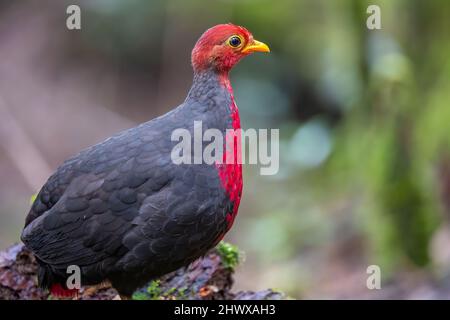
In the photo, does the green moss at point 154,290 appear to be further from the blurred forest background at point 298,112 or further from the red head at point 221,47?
the blurred forest background at point 298,112

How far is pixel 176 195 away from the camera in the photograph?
376 centimetres

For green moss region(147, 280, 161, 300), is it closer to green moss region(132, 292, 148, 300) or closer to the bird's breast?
green moss region(132, 292, 148, 300)

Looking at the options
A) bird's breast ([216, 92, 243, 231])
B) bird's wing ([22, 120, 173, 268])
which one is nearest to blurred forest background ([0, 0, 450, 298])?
bird's breast ([216, 92, 243, 231])

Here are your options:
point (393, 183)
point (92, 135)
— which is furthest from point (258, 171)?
point (393, 183)

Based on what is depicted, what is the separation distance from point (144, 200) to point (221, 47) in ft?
3.25

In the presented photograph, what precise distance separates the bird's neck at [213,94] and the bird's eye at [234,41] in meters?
0.18

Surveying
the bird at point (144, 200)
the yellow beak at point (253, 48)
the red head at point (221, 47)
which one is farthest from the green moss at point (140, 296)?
the yellow beak at point (253, 48)

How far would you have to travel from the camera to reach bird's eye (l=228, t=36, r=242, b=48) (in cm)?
406

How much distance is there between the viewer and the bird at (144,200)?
148 inches

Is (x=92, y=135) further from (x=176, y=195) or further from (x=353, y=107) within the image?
(x=176, y=195)

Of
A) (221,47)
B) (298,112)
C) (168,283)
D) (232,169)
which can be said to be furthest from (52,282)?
(298,112)

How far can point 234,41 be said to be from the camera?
13.4ft

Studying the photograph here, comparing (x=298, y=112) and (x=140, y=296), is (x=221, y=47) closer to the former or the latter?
(x=140, y=296)
